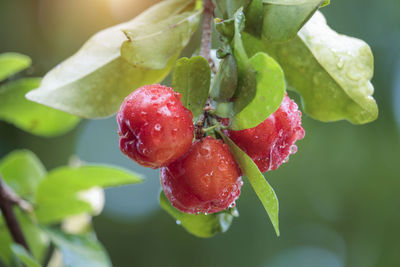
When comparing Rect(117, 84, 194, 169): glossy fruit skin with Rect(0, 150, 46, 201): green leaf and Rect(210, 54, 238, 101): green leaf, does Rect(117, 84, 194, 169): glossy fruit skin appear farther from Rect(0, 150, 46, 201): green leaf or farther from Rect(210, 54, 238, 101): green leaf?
Rect(0, 150, 46, 201): green leaf

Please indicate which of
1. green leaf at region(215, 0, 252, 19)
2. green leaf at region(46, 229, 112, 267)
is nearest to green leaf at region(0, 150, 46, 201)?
green leaf at region(46, 229, 112, 267)

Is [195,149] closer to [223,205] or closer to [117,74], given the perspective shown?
[223,205]

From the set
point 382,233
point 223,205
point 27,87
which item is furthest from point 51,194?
point 382,233

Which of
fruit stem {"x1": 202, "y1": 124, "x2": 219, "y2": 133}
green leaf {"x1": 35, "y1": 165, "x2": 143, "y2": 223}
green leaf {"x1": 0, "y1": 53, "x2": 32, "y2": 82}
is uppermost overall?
fruit stem {"x1": 202, "y1": 124, "x2": 219, "y2": 133}

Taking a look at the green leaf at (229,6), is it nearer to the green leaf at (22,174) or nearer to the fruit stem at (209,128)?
the fruit stem at (209,128)

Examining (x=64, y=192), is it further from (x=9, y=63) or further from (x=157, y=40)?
(x=157, y=40)

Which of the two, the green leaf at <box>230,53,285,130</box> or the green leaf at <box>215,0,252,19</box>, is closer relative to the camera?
the green leaf at <box>230,53,285,130</box>
